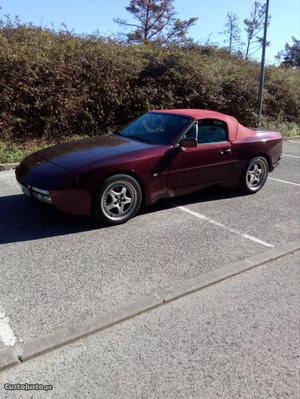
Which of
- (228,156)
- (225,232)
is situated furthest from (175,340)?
(228,156)

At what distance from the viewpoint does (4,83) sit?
26.6 ft

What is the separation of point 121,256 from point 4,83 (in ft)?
19.2

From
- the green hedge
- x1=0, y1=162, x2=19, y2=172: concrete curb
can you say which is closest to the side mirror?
x1=0, y1=162, x2=19, y2=172: concrete curb

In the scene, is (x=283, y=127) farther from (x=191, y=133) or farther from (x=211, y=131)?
(x=191, y=133)

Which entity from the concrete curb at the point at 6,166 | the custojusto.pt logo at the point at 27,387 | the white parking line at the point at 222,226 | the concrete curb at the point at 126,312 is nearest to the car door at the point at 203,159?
the white parking line at the point at 222,226

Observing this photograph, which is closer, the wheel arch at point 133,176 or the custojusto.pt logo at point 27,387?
the custojusto.pt logo at point 27,387

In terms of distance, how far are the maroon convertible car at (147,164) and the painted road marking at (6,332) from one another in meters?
1.67

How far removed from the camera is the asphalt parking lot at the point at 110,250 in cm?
300

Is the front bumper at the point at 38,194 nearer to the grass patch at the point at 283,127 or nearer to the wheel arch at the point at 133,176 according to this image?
the wheel arch at the point at 133,176

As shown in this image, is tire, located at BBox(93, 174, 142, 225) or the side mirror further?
the side mirror

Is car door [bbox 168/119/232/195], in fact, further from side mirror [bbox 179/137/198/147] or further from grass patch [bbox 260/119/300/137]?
grass patch [bbox 260/119/300/137]

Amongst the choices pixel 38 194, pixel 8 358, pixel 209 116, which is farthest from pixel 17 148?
pixel 8 358

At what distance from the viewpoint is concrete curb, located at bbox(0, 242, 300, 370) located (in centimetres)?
248

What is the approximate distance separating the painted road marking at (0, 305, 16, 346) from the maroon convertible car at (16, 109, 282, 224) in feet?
5.49
